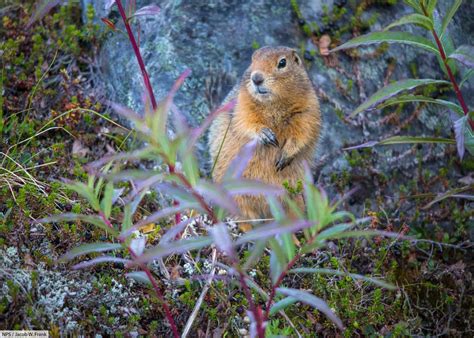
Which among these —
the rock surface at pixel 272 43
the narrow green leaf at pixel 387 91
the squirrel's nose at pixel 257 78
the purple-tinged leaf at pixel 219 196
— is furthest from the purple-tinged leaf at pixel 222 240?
the rock surface at pixel 272 43

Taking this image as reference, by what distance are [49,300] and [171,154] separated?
1506 millimetres

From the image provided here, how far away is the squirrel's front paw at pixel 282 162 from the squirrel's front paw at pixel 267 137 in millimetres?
130

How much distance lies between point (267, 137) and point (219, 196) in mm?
3230

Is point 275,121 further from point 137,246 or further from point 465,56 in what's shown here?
point 137,246

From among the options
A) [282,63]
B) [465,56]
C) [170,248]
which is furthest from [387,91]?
[170,248]

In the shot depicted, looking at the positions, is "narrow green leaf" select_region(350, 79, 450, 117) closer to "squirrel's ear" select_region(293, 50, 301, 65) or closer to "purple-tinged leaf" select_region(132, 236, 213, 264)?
"purple-tinged leaf" select_region(132, 236, 213, 264)

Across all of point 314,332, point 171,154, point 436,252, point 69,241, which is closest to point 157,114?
point 171,154

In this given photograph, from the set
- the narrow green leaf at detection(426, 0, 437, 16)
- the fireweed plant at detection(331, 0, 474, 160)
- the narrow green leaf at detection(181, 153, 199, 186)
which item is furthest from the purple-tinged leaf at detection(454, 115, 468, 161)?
the narrow green leaf at detection(181, 153, 199, 186)

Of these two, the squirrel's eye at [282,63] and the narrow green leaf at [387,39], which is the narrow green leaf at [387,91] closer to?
the narrow green leaf at [387,39]

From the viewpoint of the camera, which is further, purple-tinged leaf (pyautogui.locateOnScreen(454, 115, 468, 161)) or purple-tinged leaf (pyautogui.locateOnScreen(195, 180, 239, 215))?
purple-tinged leaf (pyautogui.locateOnScreen(454, 115, 468, 161))

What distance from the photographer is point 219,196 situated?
2549mm

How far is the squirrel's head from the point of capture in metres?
5.67

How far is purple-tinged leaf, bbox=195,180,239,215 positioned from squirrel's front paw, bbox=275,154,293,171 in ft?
10.2

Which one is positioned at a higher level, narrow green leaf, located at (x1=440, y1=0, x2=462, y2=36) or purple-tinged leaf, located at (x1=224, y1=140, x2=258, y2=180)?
narrow green leaf, located at (x1=440, y1=0, x2=462, y2=36)
